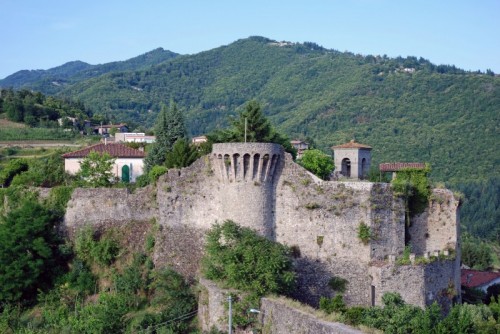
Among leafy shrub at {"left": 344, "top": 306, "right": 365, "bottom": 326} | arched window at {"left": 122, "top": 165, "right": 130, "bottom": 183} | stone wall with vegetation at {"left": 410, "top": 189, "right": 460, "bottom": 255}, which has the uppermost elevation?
arched window at {"left": 122, "top": 165, "right": 130, "bottom": 183}

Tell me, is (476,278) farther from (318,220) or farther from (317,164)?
(318,220)

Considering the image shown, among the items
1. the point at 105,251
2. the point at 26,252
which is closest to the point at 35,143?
the point at 26,252

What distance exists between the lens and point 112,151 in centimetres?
4453

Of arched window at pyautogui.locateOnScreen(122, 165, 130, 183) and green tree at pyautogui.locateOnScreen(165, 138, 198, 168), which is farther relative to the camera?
arched window at pyautogui.locateOnScreen(122, 165, 130, 183)

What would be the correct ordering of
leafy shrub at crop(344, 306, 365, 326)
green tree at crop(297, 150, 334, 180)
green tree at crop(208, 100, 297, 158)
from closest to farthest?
1. leafy shrub at crop(344, 306, 365, 326)
2. green tree at crop(208, 100, 297, 158)
3. green tree at crop(297, 150, 334, 180)

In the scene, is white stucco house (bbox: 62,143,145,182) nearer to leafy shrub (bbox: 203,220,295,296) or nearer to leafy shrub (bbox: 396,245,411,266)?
leafy shrub (bbox: 203,220,295,296)

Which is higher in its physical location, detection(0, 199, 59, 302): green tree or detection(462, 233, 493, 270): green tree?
detection(0, 199, 59, 302): green tree

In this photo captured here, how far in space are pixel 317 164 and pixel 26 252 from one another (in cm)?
1540

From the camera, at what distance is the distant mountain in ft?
304

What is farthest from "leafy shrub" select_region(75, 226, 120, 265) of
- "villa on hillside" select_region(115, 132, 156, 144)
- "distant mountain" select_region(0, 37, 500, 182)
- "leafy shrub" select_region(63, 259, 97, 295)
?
"distant mountain" select_region(0, 37, 500, 182)

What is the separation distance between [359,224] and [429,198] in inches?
177

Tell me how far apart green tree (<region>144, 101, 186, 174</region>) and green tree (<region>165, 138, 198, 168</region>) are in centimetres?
412

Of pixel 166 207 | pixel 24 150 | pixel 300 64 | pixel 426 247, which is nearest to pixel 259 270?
pixel 166 207

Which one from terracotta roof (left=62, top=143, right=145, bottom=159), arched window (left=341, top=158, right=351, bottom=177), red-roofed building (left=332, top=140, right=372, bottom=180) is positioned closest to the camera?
terracotta roof (left=62, top=143, right=145, bottom=159)
